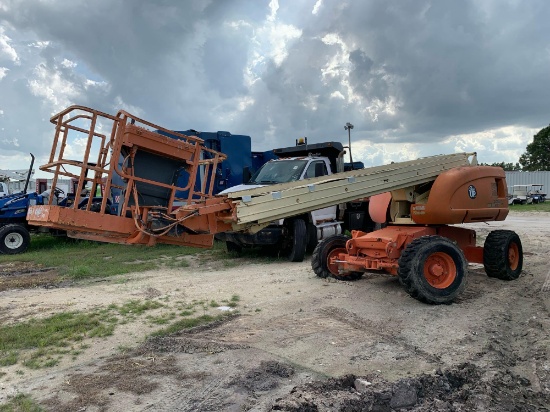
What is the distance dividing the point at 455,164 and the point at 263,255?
5.32 meters

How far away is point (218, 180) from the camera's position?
1512 cm

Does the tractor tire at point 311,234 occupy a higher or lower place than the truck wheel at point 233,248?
higher

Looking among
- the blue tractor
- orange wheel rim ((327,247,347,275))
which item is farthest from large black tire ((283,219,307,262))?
the blue tractor

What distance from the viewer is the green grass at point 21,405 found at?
3783mm

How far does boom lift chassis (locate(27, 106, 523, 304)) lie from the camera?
5.75 meters

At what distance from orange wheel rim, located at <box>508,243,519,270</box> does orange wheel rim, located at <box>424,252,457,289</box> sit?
226 centimetres

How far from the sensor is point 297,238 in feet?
35.4

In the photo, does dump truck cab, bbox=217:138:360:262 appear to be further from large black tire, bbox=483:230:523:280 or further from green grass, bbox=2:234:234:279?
large black tire, bbox=483:230:523:280

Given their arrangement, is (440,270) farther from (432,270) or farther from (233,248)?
(233,248)

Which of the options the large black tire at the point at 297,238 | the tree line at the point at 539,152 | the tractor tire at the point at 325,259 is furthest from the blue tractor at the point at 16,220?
the tree line at the point at 539,152

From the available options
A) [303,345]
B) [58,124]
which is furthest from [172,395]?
[58,124]

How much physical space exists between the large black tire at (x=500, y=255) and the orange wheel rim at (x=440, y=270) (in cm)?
179

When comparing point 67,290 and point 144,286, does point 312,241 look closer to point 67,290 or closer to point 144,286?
point 144,286

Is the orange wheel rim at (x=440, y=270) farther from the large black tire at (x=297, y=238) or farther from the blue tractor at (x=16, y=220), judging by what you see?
the blue tractor at (x=16, y=220)
